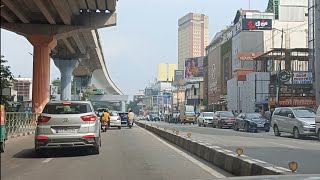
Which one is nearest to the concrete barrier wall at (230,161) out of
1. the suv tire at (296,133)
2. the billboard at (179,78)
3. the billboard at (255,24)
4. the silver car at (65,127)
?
the silver car at (65,127)

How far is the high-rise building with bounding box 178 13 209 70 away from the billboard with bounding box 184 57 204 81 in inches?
1647

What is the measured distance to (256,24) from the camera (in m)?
81.9

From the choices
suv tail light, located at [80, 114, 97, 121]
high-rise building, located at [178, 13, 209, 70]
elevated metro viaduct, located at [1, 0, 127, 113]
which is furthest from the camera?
high-rise building, located at [178, 13, 209, 70]

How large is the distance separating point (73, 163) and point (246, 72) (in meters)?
65.2

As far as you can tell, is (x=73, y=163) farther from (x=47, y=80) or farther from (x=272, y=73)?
(x=272, y=73)

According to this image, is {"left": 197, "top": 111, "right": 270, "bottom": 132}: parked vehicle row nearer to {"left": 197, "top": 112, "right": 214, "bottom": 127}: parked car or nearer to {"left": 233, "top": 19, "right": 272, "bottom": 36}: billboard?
{"left": 197, "top": 112, "right": 214, "bottom": 127}: parked car

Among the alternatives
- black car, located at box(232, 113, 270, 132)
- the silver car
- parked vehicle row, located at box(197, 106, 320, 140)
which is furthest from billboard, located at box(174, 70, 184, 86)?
the silver car

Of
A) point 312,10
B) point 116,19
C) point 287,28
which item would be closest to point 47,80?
point 116,19

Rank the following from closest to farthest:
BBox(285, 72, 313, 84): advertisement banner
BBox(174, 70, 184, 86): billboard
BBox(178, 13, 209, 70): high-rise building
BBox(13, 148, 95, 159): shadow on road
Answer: BBox(13, 148, 95, 159): shadow on road → BBox(285, 72, 313, 84): advertisement banner → BBox(174, 70, 184, 86): billboard → BBox(178, 13, 209, 70): high-rise building

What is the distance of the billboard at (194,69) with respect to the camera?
5305 inches

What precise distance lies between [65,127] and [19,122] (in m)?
15.3

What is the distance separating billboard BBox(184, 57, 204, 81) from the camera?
135m

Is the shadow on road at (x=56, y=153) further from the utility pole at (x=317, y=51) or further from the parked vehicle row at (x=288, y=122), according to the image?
the utility pole at (x=317, y=51)

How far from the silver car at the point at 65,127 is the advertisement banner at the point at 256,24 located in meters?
70.0
